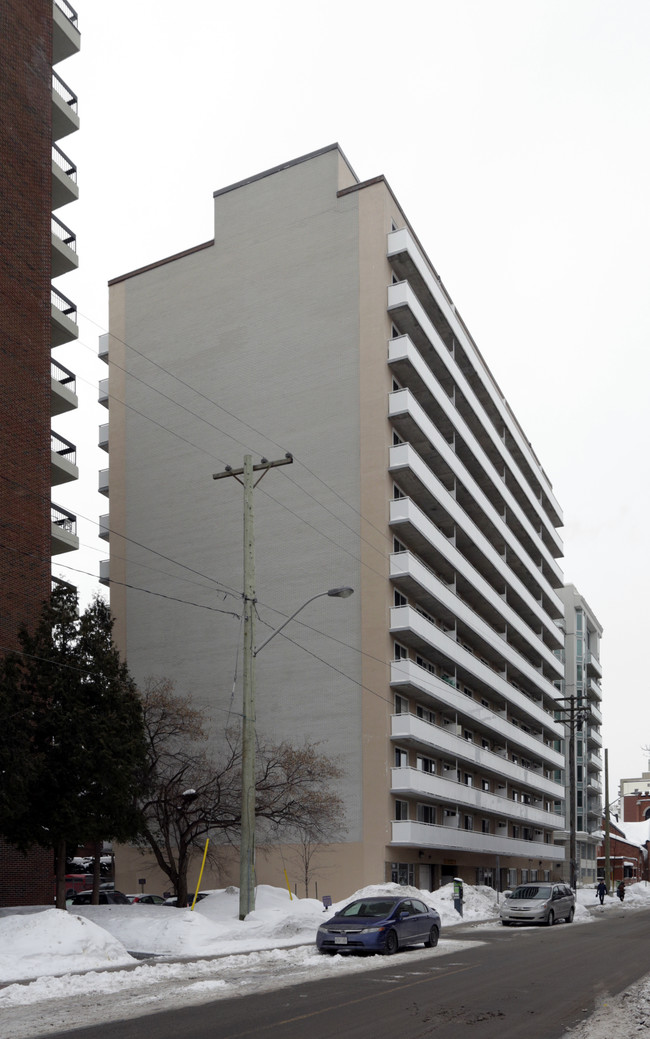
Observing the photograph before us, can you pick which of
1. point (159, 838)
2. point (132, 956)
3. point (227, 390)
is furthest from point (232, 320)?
point (132, 956)

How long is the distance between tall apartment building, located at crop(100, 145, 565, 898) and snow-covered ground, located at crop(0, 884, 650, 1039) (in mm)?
14751

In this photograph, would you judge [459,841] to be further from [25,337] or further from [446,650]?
[25,337]

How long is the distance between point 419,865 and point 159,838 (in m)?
15.0

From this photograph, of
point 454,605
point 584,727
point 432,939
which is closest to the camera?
point 432,939

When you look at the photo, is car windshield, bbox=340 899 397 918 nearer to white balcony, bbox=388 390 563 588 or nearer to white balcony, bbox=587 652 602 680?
white balcony, bbox=388 390 563 588

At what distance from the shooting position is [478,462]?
63.3 m

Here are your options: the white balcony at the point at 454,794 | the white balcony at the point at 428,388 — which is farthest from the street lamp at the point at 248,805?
the white balcony at the point at 428,388

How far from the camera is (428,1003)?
1527 cm

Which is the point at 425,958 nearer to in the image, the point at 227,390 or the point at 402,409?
the point at 402,409

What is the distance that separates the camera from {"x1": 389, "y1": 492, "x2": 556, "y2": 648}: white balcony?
162 feet

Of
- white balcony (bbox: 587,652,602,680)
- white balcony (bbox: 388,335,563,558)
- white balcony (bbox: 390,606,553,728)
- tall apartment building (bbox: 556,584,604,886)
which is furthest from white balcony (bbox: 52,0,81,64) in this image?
white balcony (bbox: 587,652,602,680)

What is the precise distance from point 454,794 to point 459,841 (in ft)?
9.27

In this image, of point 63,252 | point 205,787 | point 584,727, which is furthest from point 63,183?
point 584,727

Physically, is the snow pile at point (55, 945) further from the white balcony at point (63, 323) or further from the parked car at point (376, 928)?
the white balcony at point (63, 323)
